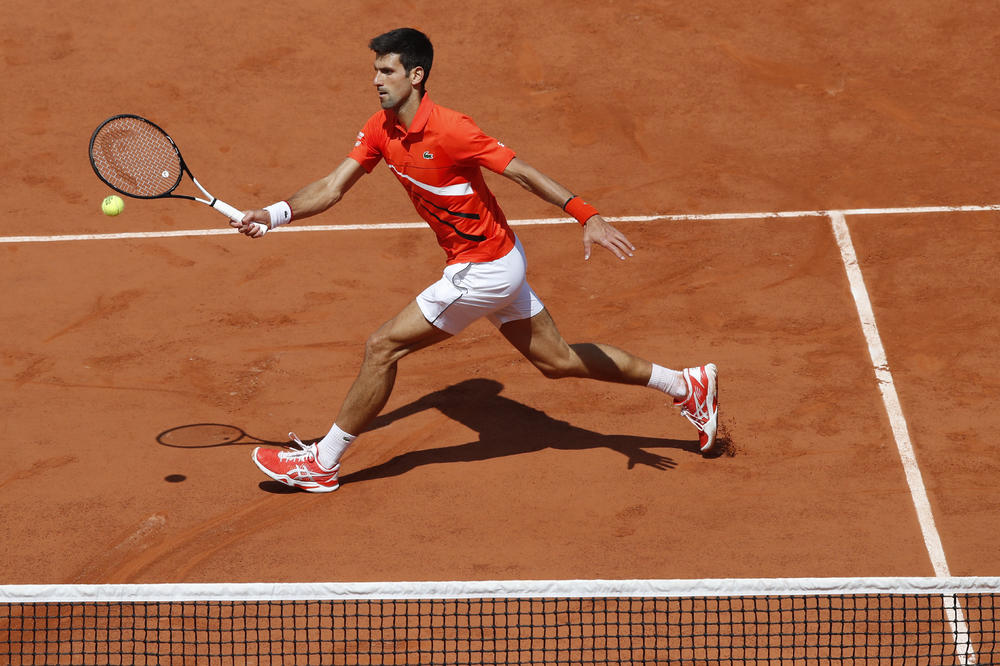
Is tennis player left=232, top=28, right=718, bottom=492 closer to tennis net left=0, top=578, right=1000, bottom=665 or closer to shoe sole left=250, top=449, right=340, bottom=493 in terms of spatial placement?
shoe sole left=250, top=449, right=340, bottom=493

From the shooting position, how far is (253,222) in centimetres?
708

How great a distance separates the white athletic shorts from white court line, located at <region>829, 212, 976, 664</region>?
8.52ft

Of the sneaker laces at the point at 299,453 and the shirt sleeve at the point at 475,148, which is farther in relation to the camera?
the sneaker laces at the point at 299,453

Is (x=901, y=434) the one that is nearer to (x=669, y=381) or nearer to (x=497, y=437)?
(x=669, y=381)

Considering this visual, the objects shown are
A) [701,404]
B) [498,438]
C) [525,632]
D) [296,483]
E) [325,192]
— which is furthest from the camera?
[498,438]

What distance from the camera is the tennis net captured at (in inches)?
248

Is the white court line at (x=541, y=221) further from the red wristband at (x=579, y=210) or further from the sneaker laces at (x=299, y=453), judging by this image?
the red wristband at (x=579, y=210)

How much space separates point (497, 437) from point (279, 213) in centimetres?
207

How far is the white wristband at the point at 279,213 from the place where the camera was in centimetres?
723

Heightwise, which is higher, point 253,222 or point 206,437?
point 253,222

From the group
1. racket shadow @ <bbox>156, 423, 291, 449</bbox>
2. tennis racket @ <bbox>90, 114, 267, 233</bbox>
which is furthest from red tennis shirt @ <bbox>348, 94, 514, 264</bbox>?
racket shadow @ <bbox>156, 423, 291, 449</bbox>

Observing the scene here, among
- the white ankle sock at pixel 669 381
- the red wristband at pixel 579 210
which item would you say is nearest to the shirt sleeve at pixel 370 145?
the red wristband at pixel 579 210

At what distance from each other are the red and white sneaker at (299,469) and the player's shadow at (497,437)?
0.21m

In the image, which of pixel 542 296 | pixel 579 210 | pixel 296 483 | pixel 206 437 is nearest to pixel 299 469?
pixel 296 483
